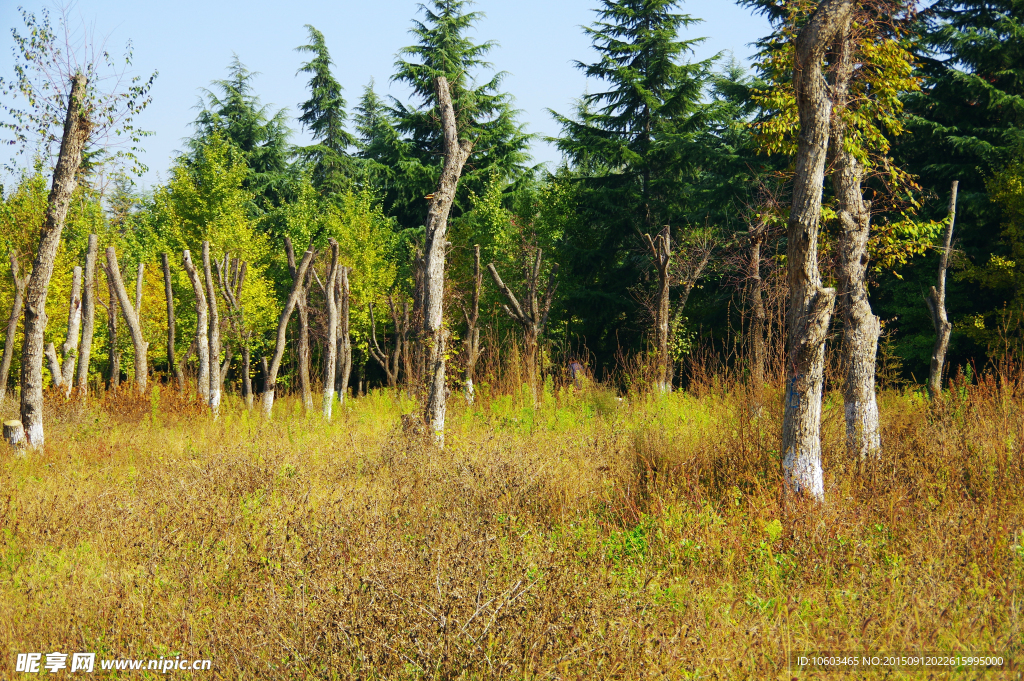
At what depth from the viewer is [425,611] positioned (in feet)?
11.3

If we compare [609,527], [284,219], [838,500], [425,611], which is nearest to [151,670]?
[425,611]

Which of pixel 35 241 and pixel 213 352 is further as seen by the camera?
pixel 35 241

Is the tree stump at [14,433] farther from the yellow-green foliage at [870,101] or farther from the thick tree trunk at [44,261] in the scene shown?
the yellow-green foliage at [870,101]

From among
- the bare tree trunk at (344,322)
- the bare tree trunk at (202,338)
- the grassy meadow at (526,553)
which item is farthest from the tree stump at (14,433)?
the bare tree trunk at (344,322)

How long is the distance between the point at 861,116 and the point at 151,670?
849 centimetres

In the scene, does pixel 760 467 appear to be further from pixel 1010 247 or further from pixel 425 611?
pixel 1010 247

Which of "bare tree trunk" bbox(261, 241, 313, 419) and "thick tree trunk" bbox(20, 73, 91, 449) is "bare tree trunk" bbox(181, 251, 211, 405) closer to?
"bare tree trunk" bbox(261, 241, 313, 419)

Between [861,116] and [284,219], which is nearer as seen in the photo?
[861,116]

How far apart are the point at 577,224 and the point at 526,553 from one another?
21797 millimetres

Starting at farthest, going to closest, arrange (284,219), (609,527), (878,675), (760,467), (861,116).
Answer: (284,219) < (861,116) < (760,467) < (609,527) < (878,675)

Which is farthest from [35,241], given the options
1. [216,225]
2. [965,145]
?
[965,145]

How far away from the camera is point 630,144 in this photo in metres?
23.5

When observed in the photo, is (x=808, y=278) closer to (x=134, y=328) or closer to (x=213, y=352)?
(x=213, y=352)

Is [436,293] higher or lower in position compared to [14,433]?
higher
